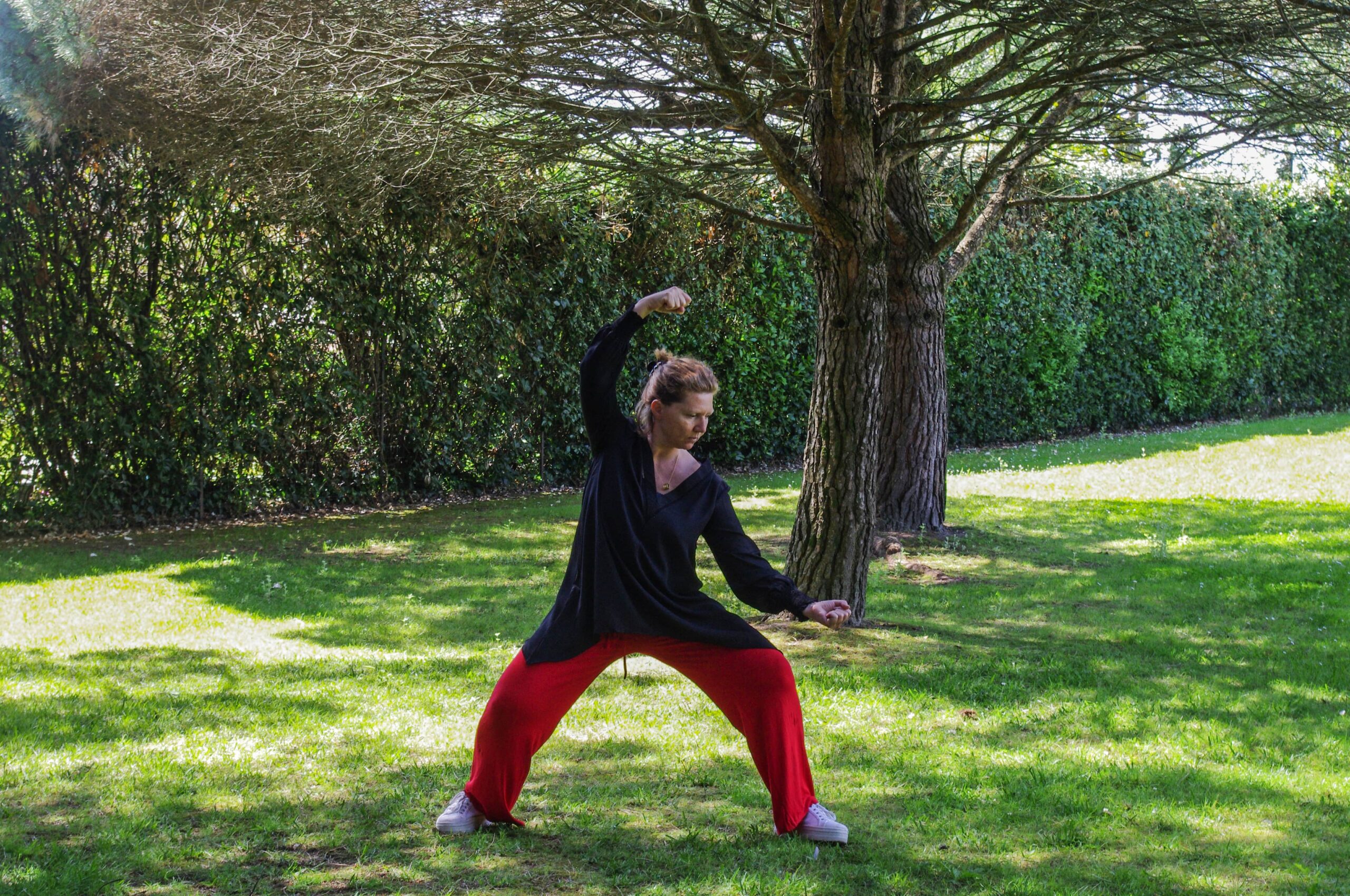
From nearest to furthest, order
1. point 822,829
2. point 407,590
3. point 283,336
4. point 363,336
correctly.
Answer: point 822,829 → point 407,590 → point 283,336 → point 363,336

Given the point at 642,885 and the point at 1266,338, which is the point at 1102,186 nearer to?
the point at 1266,338

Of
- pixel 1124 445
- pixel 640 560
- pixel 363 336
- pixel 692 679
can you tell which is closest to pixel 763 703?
pixel 692 679

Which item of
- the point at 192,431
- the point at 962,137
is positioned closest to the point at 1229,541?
the point at 962,137

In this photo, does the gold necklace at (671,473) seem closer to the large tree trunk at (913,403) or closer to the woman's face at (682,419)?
the woman's face at (682,419)

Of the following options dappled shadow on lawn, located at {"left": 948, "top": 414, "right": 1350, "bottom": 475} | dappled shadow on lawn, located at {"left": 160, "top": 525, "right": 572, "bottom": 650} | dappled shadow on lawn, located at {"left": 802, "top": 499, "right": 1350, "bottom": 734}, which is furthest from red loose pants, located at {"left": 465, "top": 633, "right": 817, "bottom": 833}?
dappled shadow on lawn, located at {"left": 948, "top": 414, "right": 1350, "bottom": 475}

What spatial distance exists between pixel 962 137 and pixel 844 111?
0.81m

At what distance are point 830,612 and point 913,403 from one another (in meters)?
5.91

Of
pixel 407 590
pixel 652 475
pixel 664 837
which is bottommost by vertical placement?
pixel 664 837

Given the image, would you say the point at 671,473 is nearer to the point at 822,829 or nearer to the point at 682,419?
the point at 682,419

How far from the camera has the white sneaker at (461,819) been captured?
3771mm

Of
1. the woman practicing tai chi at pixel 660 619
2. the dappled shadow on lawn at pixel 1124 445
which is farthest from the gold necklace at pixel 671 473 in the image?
the dappled shadow on lawn at pixel 1124 445

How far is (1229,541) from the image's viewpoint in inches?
356

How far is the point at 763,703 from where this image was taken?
3613 mm

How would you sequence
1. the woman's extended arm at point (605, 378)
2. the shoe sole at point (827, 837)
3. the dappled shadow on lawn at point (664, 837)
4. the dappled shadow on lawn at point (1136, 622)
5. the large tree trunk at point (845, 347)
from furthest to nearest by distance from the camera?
the large tree trunk at point (845, 347), the dappled shadow on lawn at point (1136, 622), the woman's extended arm at point (605, 378), the shoe sole at point (827, 837), the dappled shadow on lawn at point (664, 837)
